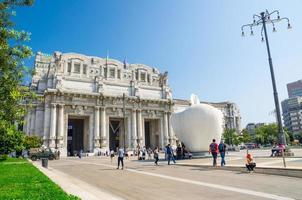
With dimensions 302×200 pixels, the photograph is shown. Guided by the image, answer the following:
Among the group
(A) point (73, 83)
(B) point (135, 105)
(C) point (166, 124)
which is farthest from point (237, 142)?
(A) point (73, 83)

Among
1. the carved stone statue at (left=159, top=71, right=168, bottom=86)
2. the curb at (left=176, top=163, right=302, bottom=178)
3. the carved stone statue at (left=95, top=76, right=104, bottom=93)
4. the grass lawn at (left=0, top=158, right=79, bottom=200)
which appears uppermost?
the carved stone statue at (left=159, top=71, right=168, bottom=86)

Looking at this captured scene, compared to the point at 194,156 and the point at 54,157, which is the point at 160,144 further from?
the point at 194,156

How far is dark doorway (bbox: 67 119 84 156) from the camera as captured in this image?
65.3 m

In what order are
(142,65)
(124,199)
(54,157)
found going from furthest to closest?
(142,65), (54,157), (124,199)

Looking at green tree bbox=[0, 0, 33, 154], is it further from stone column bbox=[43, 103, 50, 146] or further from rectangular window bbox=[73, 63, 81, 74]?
rectangular window bbox=[73, 63, 81, 74]

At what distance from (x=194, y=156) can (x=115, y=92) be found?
3793 centimetres

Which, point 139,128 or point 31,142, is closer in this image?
point 31,142

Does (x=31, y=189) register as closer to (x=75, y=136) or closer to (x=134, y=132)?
(x=134, y=132)

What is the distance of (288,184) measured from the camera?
30.6 ft

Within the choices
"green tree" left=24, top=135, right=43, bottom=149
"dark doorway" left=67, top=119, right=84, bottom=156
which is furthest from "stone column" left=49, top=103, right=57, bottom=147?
"dark doorway" left=67, top=119, right=84, bottom=156

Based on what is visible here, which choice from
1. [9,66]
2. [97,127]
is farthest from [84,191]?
[97,127]

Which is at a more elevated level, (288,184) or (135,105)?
(135,105)

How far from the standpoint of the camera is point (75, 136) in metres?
66.5

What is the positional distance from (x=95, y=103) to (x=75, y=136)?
45.4 ft
